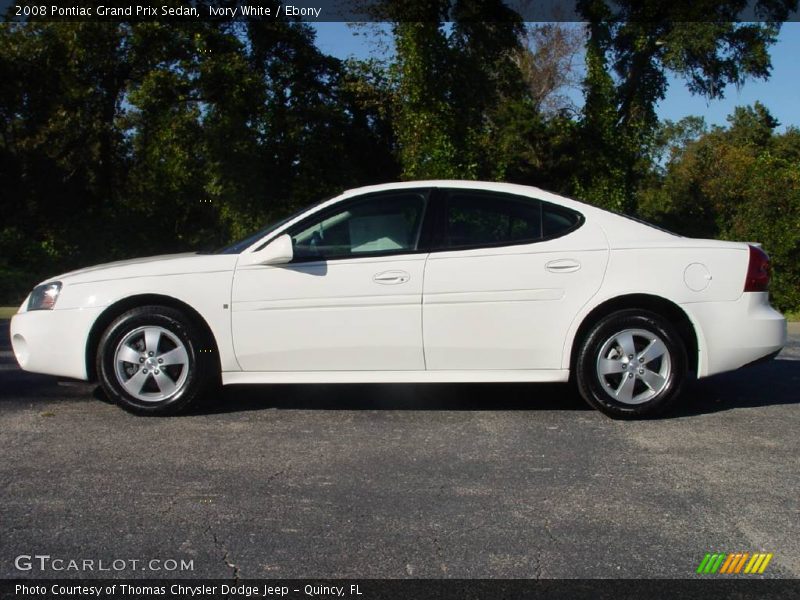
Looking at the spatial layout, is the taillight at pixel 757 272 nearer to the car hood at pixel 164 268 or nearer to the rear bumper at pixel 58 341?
the car hood at pixel 164 268

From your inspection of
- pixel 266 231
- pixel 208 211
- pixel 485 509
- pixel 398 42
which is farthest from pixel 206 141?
pixel 485 509

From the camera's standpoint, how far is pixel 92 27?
1920 cm

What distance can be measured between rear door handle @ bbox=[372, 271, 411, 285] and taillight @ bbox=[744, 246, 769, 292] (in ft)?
7.18

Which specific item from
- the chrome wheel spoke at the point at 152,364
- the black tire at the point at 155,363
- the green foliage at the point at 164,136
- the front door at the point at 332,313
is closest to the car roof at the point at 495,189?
the front door at the point at 332,313

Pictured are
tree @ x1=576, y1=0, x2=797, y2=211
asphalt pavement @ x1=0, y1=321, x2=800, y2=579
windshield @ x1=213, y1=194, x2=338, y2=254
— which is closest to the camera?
asphalt pavement @ x1=0, y1=321, x2=800, y2=579

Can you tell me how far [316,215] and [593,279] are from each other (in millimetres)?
1857

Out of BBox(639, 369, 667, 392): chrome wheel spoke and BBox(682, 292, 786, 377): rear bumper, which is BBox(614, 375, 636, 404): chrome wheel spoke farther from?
BBox(682, 292, 786, 377): rear bumper

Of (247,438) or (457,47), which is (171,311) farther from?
(457,47)

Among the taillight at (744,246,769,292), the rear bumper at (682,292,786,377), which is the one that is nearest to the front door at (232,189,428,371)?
the rear bumper at (682,292,786,377)

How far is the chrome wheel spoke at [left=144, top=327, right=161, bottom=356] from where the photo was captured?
6.25 meters

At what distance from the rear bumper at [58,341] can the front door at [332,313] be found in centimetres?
100

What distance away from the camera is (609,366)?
621 centimetres

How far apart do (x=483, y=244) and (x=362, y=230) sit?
0.81 metres
